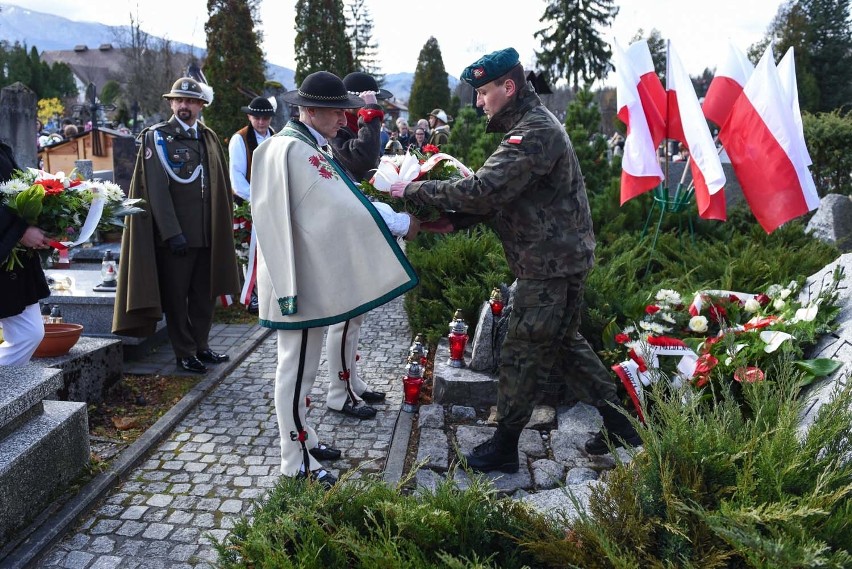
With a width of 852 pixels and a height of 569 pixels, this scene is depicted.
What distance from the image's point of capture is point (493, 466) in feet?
12.8

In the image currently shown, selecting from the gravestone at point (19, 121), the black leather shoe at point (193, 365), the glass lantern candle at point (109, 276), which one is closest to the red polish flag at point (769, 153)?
the black leather shoe at point (193, 365)

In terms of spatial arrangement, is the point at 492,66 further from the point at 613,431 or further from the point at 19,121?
the point at 19,121

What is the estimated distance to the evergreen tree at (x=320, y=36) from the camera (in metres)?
32.6

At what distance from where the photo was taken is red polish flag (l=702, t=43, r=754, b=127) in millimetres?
6621

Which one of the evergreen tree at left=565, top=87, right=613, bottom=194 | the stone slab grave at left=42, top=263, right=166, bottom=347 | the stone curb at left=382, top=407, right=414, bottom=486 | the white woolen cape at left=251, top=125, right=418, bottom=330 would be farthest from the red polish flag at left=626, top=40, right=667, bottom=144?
the stone slab grave at left=42, top=263, right=166, bottom=347

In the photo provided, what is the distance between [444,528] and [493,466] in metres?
1.57

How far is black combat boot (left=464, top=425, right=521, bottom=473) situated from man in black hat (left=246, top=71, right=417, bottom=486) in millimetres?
872

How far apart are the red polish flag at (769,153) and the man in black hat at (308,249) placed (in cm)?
386

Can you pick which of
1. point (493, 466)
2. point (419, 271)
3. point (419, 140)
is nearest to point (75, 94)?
point (419, 140)

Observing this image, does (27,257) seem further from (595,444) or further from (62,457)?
(595,444)

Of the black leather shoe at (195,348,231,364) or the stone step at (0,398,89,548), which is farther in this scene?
the black leather shoe at (195,348,231,364)

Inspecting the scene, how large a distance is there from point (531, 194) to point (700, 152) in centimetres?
309

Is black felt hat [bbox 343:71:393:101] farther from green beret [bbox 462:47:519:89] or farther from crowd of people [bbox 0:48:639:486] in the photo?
green beret [bbox 462:47:519:89]

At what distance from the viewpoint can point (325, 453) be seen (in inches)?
162
